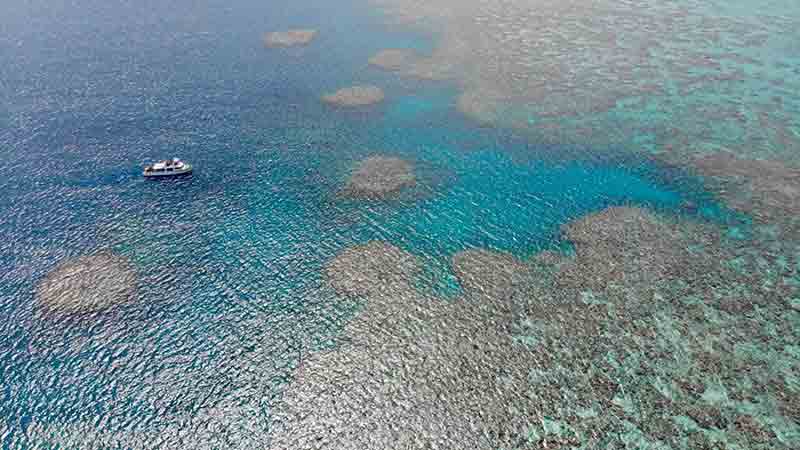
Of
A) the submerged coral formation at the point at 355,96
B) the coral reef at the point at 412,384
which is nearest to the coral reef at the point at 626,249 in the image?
the coral reef at the point at 412,384

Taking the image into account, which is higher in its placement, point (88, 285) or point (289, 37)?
point (289, 37)

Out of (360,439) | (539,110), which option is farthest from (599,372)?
(539,110)

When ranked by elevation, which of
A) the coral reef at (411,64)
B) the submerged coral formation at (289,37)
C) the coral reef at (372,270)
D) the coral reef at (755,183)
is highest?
the submerged coral formation at (289,37)

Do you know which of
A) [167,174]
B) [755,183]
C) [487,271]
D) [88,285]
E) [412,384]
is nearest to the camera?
[412,384]

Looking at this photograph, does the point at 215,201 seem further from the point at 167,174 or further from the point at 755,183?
the point at 755,183

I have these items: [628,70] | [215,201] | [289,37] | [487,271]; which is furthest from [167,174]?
[628,70]

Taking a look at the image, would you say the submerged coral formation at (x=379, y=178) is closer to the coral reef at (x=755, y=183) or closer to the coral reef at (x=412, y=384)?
the coral reef at (x=412, y=384)
